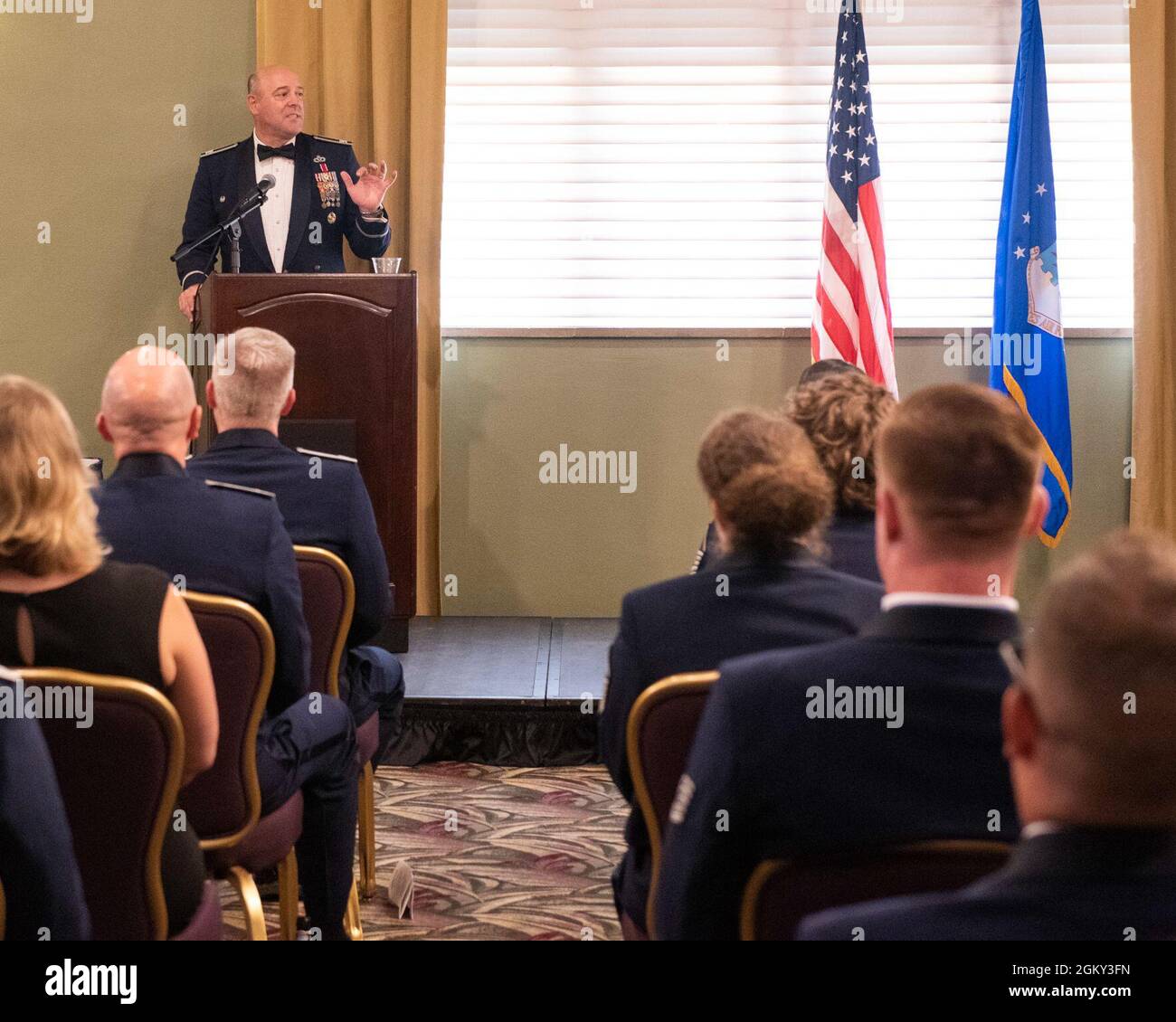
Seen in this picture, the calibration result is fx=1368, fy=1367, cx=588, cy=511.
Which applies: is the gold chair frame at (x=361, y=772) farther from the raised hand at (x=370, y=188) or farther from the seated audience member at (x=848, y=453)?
the raised hand at (x=370, y=188)

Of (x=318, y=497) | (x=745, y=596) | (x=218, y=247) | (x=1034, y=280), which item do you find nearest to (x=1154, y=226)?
(x=1034, y=280)

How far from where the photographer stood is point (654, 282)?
600cm

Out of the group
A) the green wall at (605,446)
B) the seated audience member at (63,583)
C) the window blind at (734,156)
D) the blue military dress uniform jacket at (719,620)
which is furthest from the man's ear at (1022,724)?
the window blind at (734,156)

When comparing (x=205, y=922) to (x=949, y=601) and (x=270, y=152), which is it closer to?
(x=949, y=601)

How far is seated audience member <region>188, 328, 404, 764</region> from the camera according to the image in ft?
9.96

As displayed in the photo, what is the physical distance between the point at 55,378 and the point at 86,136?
1057 mm

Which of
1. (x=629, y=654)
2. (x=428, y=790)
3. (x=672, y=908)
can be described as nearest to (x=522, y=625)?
(x=428, y=790)

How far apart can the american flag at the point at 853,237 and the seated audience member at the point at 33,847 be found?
4.43 meters

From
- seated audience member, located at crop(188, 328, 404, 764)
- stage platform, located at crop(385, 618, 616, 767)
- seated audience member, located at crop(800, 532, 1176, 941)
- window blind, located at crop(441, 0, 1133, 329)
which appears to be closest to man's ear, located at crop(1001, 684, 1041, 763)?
seated audience member, located at crop(800, 532, 1176, 941)

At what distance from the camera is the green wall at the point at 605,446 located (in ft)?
19.6

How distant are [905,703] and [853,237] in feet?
14.4

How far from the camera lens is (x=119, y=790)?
192 cm
